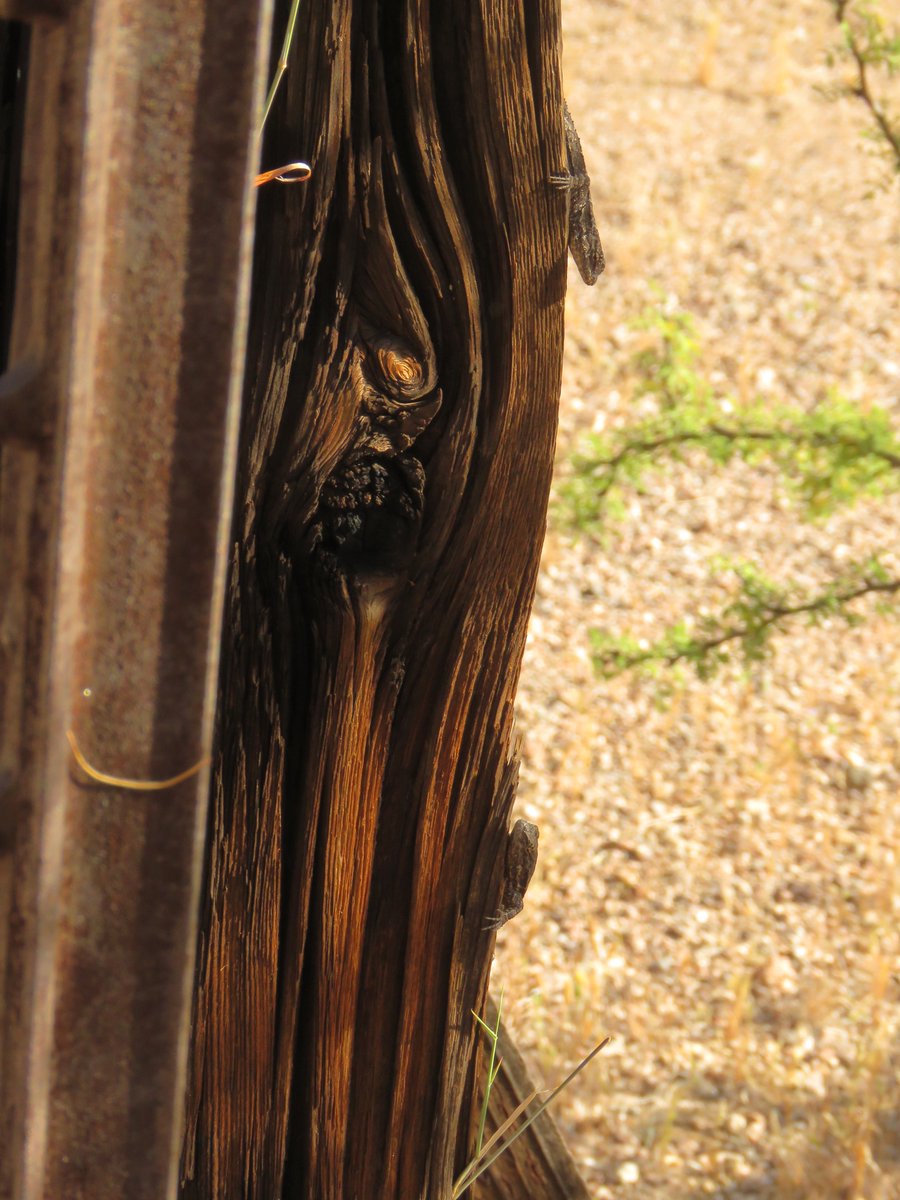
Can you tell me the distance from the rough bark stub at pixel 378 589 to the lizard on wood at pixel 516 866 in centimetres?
2

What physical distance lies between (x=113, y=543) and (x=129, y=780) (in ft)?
0.57

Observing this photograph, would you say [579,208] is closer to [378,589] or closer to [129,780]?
[378,589]

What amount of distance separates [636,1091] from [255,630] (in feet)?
11.6

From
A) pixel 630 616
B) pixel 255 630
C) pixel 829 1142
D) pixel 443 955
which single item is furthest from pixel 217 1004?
pixel 630 616

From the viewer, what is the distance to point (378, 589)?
1339mm

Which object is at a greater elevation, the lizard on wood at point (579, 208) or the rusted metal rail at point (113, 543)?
the lizard on wood at point (579, 208)

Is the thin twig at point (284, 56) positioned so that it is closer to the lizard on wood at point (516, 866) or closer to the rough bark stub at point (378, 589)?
the rough bark stub at point (378, 589)

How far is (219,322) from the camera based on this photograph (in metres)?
0.88

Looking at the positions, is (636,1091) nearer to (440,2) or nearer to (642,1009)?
(642,1009)

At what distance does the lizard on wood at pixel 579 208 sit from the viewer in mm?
1348

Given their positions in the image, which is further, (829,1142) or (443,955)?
(829,1142)

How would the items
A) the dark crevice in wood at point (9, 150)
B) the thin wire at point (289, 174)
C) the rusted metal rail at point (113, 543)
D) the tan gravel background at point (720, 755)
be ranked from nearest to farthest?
1. the rusted metal rail at point (113, 543)
2. the dark crevice in wood at point (9, 150)
3. the thin wire at point (289, 174)
4. the tan gravel background at point (720, 755)

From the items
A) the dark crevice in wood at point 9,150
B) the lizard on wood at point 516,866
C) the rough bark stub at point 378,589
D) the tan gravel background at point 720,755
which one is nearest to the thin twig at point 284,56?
the rough bark stub at point 378,589

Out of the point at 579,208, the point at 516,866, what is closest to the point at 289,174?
the point at 579,208
